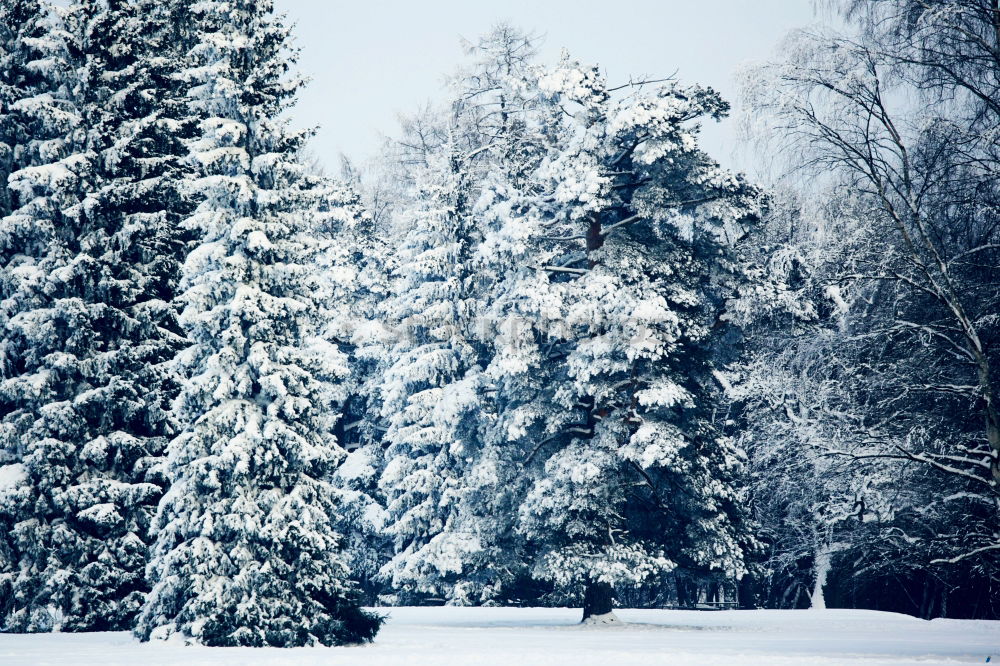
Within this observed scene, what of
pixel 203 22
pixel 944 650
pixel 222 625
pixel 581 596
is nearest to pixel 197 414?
pixel 222 625

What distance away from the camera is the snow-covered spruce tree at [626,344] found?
25.9 meters

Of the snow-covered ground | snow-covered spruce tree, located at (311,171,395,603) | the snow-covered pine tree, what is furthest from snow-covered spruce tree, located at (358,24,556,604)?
the snow-covered pine tree

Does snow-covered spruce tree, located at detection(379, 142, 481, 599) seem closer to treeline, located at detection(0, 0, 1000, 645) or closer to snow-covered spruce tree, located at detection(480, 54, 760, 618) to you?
treeline, located at detection(0, 0, 1000, 645)

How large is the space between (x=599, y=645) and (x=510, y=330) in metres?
8.30

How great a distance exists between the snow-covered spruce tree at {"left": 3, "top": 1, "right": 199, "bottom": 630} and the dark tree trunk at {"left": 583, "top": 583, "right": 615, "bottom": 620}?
1070cm

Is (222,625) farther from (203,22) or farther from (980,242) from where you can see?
(980,242)

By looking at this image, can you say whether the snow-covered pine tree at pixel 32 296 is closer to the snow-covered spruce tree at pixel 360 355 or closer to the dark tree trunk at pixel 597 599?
the snow-covered spruce tree at pixel 360 355

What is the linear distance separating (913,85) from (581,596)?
1512 cm

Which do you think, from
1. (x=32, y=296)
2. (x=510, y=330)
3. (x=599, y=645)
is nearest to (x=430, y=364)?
(x=510, y=330)

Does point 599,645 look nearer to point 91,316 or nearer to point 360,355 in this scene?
point 91,316

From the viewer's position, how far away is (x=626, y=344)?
84.4 feet

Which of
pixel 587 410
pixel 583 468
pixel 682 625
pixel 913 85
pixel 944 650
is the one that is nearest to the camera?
pixel 913 85

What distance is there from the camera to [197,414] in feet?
76.6

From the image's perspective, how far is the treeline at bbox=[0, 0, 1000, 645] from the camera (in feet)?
56.5
